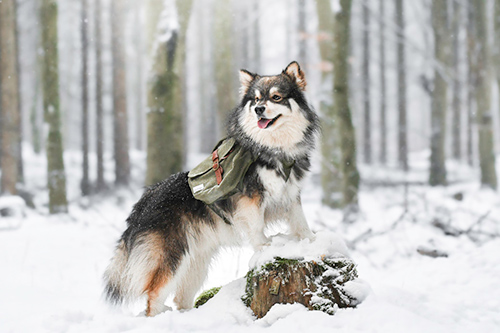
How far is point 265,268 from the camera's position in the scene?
336 centimetres

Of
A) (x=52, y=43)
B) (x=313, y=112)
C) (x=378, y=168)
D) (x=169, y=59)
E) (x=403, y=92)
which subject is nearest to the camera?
(x=313, y=112)

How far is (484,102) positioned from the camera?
11.7 m

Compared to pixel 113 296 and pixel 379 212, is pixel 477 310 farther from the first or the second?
pixel 379 212

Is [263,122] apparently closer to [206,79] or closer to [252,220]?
[252,220]

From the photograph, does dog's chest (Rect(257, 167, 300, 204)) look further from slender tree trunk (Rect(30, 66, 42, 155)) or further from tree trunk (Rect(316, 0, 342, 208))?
slender tree trunk (Rect(30, 66, 42, 155))

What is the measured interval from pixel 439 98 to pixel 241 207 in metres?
12.5

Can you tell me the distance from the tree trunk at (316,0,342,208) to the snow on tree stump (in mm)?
6244

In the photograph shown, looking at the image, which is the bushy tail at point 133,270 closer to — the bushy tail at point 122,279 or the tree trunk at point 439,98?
the bushy tail at point 122,279

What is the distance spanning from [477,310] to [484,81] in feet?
32.2

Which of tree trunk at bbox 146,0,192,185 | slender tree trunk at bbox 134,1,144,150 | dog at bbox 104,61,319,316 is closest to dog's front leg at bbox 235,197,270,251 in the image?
dog at bbox 104,61,319,316

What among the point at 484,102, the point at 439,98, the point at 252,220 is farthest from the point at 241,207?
the point at 439,98

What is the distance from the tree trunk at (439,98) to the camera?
12977mm

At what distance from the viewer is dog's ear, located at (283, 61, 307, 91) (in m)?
3.71

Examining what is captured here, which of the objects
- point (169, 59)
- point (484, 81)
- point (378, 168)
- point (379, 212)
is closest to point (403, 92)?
point (378, 168)
